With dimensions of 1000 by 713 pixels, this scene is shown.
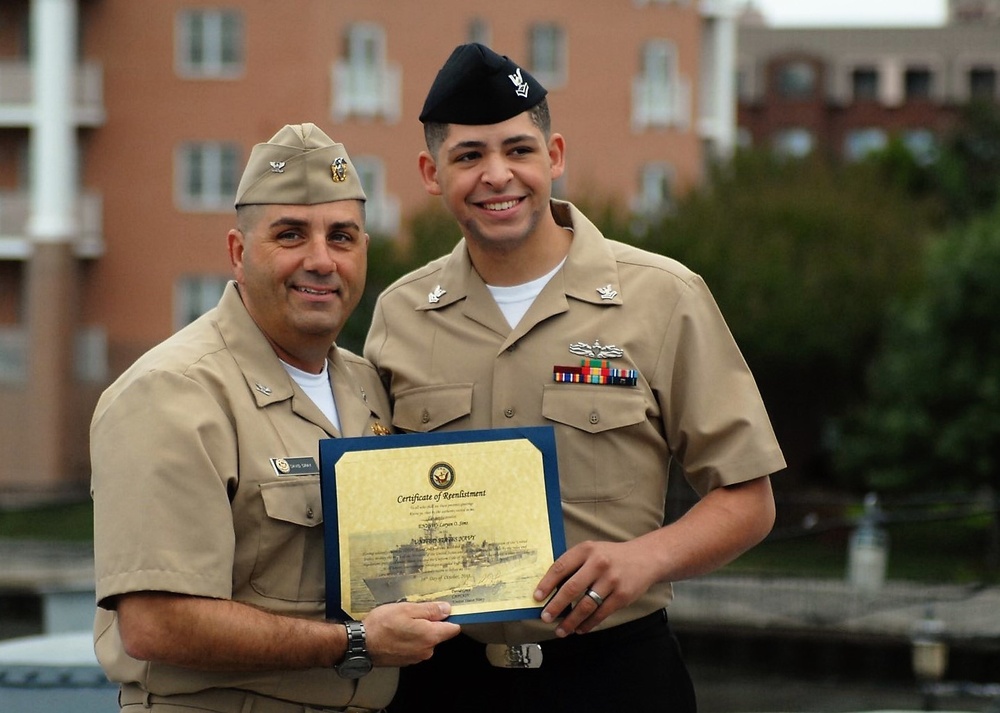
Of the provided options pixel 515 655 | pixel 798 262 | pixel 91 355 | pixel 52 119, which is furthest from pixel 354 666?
pixel 91 355

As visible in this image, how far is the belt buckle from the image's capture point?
164 inches

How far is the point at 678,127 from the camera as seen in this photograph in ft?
128

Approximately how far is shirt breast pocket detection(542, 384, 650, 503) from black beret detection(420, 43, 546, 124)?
0.72 m

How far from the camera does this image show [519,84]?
4258mm

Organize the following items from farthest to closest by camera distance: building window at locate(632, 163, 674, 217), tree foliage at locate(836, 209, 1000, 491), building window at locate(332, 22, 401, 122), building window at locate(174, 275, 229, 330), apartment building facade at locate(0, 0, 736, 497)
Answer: building window at locate(632, 163, 674, 217) < building window at locate(174, 275, 229, 330) < building window at locate(332, 22, 401, 122) < apartment building facade at locate(0, 0, 736, 497) < tree foliage at locate(836, 209, 1000, 491)

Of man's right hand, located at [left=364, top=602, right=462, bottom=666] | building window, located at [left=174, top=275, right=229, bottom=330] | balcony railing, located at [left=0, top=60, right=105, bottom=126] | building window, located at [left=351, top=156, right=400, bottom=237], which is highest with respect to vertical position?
balcony railing, located at [left=0, top=60, right=105, bottom=126]

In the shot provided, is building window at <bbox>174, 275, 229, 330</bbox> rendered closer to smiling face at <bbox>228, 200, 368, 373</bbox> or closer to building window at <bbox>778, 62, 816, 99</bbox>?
smiling face at <bbox>228, 200, 368, 373</bbox>

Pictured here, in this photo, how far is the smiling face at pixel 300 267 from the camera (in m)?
3.88

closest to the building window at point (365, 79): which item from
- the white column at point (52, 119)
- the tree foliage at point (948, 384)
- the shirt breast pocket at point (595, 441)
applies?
the white column at point (52, 119)

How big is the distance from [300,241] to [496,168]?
0.58m

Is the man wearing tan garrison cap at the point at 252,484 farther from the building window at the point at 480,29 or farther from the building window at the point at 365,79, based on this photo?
the building window at the point at 480,29

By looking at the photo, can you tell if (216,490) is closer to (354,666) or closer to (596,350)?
(354,666)

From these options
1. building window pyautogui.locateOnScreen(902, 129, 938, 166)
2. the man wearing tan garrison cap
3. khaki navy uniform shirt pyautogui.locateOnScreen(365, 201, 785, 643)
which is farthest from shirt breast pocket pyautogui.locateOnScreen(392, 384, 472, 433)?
building window pyautogui.locateOnScreen(902, 129, 938, 166)

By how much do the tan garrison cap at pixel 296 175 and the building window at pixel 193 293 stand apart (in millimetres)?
32622
